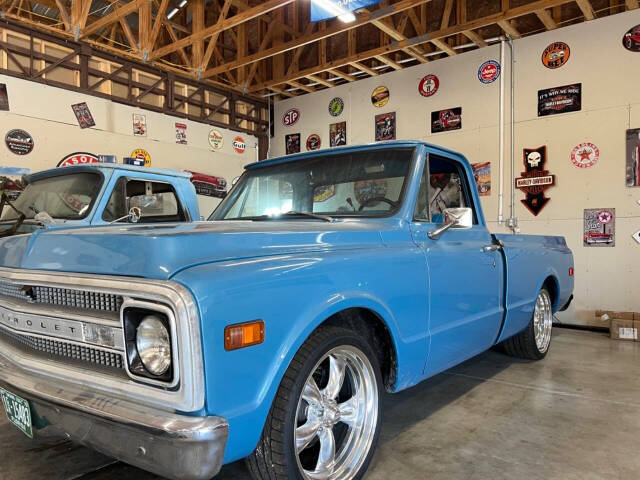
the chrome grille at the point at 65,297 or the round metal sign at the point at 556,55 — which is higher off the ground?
the round metal sign at the point at 556,55

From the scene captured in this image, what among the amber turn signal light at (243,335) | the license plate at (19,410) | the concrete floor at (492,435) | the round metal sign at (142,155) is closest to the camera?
the amber turn signal light at (243,335)

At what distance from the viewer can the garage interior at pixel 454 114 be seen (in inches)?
149

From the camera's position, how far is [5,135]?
22.0 ft

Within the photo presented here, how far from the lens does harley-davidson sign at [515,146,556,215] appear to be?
6.95 metres

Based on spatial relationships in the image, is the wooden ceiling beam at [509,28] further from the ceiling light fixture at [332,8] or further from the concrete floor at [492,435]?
the concrete floor at [492,435]

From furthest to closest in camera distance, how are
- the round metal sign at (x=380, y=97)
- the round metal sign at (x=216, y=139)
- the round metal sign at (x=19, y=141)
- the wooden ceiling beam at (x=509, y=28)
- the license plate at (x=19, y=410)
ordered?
the round metal sign at (x=216, y=139)
the round metal sign at (x=380, y=97)
the wooden ceiling beam at (x=509, y=28)
the round metal sign at (x=19, y=141)
the license plate at (x=19, y=410)

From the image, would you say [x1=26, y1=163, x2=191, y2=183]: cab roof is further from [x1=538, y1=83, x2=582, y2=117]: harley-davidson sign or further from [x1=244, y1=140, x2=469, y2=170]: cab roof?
[x1=538, y1=83, x2=582, y2=117]: harley-davidson sign

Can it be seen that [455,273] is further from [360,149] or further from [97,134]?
[97,134]

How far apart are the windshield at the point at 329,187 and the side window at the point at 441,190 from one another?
195 mm

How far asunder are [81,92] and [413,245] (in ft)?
23.3

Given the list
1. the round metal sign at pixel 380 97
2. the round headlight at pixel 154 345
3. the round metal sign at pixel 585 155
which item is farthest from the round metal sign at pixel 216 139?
the round headlight at pixel 154 345

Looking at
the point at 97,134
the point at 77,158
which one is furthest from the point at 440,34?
the point at 77,158

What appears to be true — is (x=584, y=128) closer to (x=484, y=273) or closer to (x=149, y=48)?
(x=484, y=273)

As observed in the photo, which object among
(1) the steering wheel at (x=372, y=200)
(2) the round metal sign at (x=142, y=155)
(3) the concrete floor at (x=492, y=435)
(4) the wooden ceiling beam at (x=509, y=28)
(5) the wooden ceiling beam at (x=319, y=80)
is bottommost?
(3) the concrete floor at (x=492, y=435)
